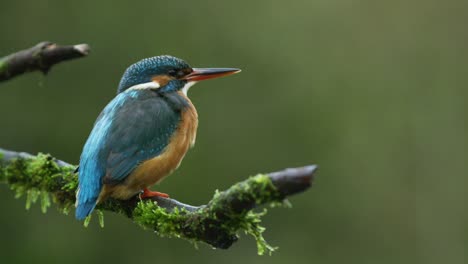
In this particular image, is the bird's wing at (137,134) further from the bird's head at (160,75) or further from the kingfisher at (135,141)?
→ the bird's head at (160,75)

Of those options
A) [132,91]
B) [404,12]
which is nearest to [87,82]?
[132,91]

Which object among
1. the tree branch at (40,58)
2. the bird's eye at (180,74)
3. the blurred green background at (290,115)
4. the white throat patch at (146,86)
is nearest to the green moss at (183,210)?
the tree branch at (40,58)

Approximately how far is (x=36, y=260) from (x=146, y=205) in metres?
6.16

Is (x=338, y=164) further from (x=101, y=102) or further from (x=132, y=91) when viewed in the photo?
(x=132, y=91)

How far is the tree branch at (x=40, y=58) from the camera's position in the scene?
3102 millimetres

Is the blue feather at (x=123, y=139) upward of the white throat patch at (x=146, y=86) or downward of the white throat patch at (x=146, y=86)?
downward

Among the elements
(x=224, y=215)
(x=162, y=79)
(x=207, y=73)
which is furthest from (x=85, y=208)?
(x=207, y=73)

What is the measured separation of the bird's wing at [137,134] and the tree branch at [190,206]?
0.19 metres

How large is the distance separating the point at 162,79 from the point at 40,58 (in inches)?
55.3

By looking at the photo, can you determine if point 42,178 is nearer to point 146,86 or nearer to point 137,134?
point 137,134

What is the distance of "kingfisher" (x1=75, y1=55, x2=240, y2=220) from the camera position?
371 centimetres

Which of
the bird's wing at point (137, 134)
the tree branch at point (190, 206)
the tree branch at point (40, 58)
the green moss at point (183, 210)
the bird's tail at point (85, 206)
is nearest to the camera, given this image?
the tree branch at point (190, 206)

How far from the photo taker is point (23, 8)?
30.1 ft

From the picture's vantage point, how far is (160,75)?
455cm
